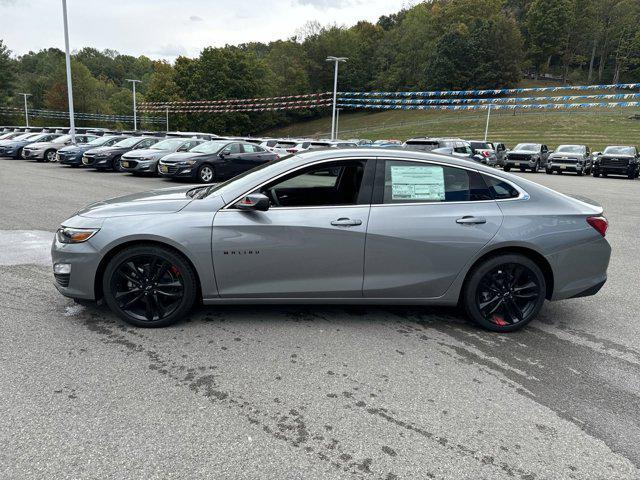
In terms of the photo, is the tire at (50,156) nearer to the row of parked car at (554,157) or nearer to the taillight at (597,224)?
the row of parked car at (554,157)

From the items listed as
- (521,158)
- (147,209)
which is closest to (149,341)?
(147,209)

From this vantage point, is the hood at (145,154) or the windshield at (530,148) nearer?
the hood at (145,154)

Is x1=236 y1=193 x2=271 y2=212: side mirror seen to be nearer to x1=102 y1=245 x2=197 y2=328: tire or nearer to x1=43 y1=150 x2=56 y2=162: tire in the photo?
x1=102 y1=245 x2=197 y2=328: tire

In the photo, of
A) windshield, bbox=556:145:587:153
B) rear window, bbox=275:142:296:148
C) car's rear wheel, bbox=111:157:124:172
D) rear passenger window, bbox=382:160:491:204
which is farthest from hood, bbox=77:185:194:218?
windshield, bbox=556:145:587:153

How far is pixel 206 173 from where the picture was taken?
15.9 m

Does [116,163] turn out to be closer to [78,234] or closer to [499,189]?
[78,234]

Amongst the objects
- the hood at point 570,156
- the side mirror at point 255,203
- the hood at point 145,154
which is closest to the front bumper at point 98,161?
the hood at point 145,154

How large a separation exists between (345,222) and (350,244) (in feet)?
0.62

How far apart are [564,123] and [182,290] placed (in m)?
62.6

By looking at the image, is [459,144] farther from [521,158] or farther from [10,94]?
[10,94]

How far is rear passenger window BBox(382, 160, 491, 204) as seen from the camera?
13.9 feet

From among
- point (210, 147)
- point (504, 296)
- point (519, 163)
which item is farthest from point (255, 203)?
point (519, 163)

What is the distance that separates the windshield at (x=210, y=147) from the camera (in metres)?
16.4

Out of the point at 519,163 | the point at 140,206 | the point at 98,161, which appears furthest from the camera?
the point at 519,163
